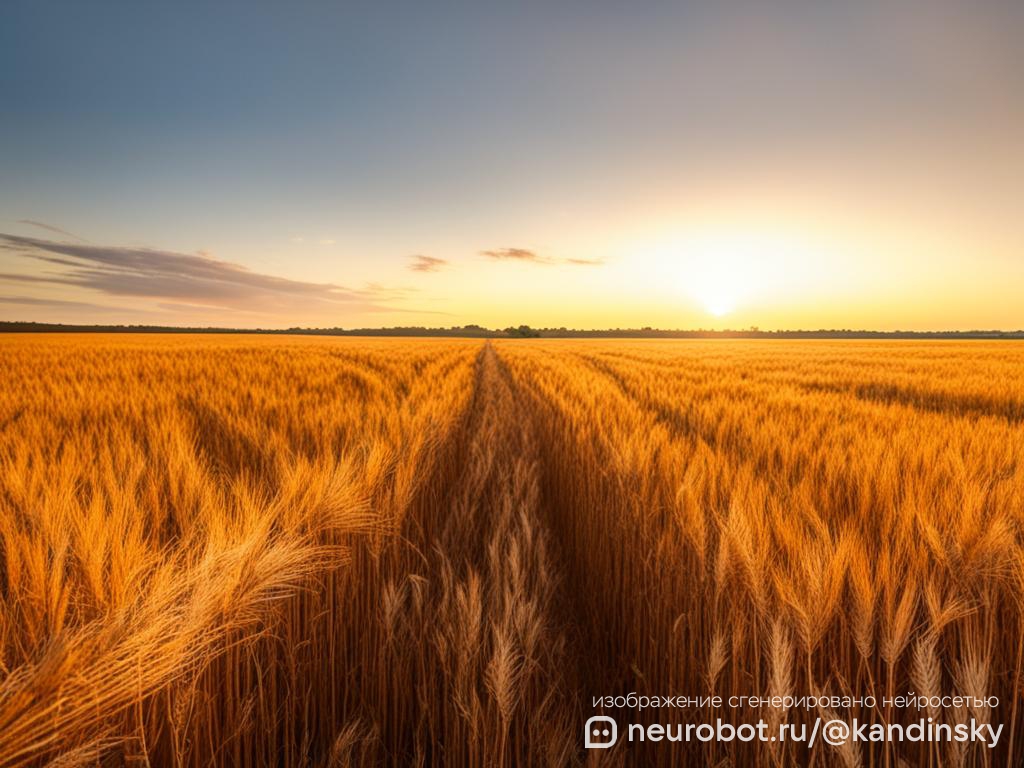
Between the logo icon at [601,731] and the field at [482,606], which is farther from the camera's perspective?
the logo icon at [601,731]

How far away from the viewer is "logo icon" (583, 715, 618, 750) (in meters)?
1.18

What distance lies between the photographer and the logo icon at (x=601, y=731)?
1177mm

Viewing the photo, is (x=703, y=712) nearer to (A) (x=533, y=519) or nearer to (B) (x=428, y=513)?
(A) (x=533, y=519)

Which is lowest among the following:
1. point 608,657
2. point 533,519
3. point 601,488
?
point 608,657

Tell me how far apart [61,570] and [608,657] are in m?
1.55

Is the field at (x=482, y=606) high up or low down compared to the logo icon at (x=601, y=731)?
up

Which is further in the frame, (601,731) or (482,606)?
(482,606)

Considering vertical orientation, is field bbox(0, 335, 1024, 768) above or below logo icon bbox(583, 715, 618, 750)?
above

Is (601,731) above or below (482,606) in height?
below

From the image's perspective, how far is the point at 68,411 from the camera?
3617 millimetres

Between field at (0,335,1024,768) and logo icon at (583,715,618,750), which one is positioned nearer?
field at (0,335,1024,768)

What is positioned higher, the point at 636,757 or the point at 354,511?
the point at 354,511

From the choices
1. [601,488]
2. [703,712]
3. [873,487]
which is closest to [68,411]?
[601,488]

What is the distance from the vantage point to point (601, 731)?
1.27 meters
